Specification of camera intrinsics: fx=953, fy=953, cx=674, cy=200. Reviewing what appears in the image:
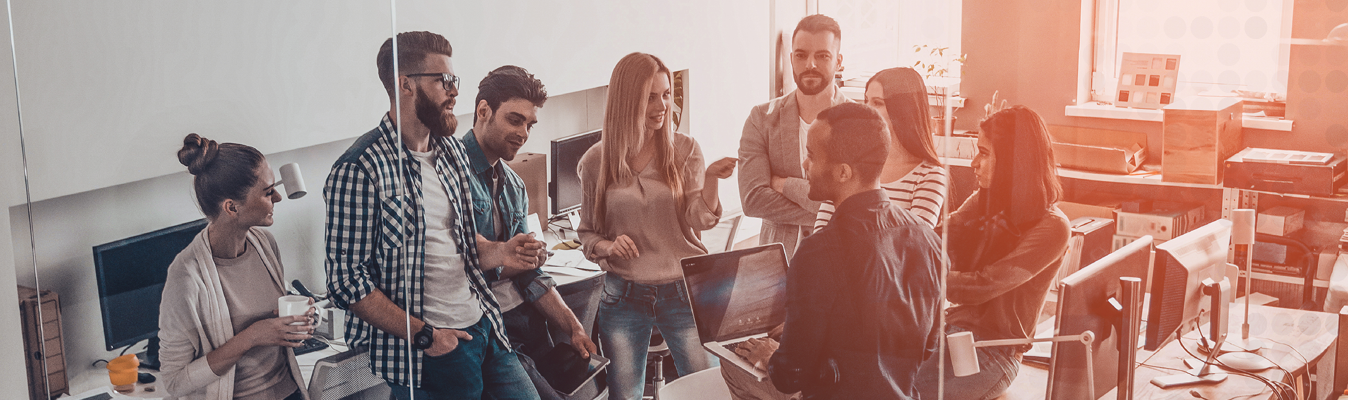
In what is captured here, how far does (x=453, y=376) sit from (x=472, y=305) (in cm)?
18

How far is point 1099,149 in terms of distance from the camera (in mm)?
1384

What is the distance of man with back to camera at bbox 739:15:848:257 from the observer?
1465mm

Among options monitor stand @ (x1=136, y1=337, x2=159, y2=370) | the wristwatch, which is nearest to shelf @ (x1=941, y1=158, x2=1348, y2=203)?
the wristwatch

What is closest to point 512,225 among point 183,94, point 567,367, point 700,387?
point 567,367

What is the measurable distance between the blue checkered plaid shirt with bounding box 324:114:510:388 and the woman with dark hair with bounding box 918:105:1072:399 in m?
0.93

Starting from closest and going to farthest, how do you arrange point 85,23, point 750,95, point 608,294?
point 750,95, point 608,294, point 85,23

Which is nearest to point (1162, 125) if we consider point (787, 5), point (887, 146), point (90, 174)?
point (887, 146)

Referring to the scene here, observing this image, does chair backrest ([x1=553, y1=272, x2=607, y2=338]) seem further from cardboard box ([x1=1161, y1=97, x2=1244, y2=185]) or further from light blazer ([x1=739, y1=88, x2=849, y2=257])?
cardboard box ([x1=1161, y1=97, x2=1244, y2=185])

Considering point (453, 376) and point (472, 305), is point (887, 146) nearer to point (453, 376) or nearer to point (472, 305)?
point (472, 305)

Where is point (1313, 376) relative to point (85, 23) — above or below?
below

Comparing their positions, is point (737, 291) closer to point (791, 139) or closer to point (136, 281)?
point (791, 139)

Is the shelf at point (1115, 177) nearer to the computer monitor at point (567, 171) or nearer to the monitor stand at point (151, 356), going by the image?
the computer monitor at point (567, 171)

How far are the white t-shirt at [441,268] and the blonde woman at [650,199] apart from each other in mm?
333

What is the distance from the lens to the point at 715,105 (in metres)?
1.61
